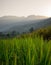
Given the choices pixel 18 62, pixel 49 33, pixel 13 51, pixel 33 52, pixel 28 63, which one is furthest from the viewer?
pixel 49 33

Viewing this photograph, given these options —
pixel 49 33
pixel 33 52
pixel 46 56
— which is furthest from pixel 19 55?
pixel 49 33

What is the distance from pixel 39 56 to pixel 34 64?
346mm

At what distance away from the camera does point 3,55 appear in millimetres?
2678

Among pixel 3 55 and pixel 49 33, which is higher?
pixel 3 55

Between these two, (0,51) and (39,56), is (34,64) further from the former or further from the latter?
(0,51)

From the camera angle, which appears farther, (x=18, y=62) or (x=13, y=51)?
(x=13, y=51)

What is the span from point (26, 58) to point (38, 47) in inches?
23.3

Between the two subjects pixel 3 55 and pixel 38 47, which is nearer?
pixel 3 55

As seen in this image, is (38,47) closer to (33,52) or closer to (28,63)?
(33,52)

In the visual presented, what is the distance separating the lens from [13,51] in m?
2.77

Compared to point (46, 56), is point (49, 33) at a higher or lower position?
lower

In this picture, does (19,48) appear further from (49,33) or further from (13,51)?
(49,33)

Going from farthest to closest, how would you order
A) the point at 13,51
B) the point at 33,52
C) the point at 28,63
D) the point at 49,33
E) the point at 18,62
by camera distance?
the point at 49,33
the point at 13,51
the point at 33,52
the point at 18,62
the point at 28,63

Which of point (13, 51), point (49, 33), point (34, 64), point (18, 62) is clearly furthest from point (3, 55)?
point (49, 33)
